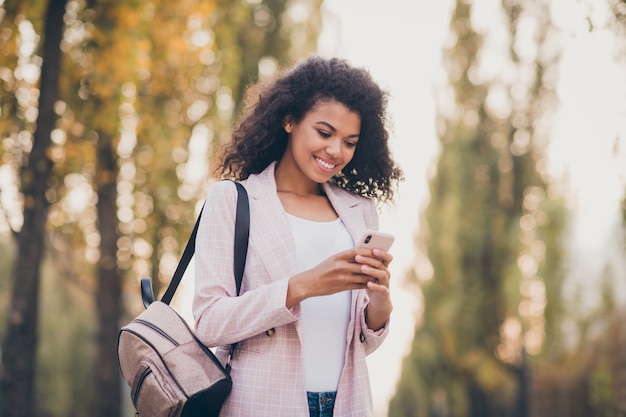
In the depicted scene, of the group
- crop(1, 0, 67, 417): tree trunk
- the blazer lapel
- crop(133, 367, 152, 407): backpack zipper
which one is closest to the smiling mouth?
the blazer lapel

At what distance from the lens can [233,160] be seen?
9.73 ft

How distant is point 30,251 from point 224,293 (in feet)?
15.4

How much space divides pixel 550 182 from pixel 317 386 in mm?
15380

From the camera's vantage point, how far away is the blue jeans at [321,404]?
7.98 feet

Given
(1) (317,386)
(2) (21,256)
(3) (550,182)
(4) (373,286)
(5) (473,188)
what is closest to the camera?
→ (4) (373,286)

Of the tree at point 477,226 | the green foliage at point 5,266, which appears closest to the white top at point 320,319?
the green foliage at point 5,266

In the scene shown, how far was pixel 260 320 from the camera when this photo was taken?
2.31 metres

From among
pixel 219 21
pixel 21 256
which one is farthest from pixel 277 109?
pixel 219 21

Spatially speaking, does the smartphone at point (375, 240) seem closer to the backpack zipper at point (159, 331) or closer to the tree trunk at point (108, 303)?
the backpack zipper at point (159, 331)

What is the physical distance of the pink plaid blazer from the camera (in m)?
Result: 2.34

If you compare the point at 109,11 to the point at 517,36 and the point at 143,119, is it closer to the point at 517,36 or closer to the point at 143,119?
the point at 143,119

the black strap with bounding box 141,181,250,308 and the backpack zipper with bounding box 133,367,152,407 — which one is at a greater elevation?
the black strap with bounding box 141,181,250,308

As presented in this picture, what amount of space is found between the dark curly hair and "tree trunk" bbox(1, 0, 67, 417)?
4.01 m

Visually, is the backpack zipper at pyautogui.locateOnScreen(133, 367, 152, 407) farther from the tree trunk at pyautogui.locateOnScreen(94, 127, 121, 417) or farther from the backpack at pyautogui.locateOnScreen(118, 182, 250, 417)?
the tree trunk at pyautogui.locateOnScreen(94, 127, 121, 417)
